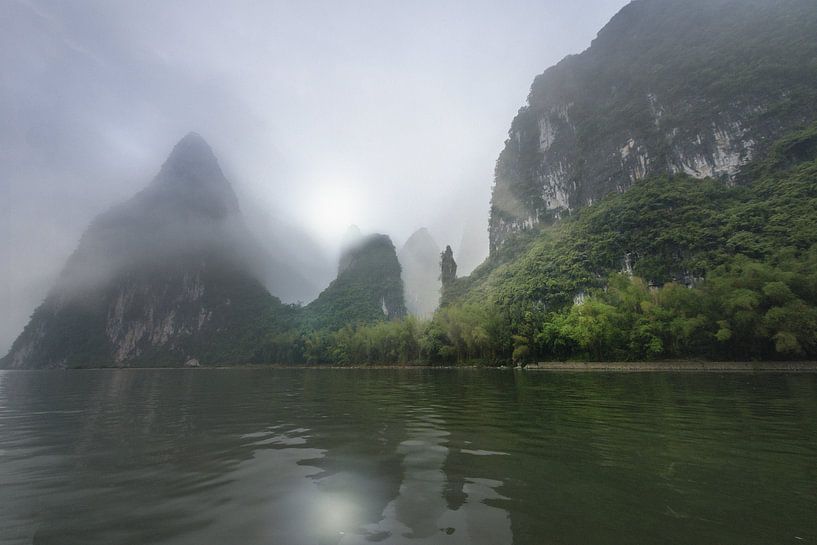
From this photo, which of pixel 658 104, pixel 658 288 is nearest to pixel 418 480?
pixel 658 288

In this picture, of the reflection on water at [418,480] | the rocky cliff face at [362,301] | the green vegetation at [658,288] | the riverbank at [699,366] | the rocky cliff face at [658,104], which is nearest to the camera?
the reflection on water at [418,480]

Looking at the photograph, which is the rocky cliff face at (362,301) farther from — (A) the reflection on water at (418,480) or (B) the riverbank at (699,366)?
(A) the reflection on water at (418,480)

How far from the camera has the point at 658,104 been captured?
12681cm

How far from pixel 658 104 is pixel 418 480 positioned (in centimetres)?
15946

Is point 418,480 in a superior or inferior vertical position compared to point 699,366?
superior

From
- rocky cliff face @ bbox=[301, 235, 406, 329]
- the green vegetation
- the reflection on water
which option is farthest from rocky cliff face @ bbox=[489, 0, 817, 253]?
the reflection on water

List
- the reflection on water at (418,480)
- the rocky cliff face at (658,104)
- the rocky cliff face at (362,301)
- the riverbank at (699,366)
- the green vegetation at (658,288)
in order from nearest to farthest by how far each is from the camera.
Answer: the reflection on water at (418,480) < the riverbank at (699,366) < the green vegetation at (658,288) < the rocky cliff face at (658,104) < the rocky cliff face at (362,301)

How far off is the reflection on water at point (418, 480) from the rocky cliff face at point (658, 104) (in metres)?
123

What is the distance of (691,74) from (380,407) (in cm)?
15881

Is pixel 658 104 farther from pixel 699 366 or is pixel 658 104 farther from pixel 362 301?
pixel 362 301

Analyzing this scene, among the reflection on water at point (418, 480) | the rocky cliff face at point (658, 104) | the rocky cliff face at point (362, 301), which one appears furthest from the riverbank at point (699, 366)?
the rocky cliff face at point (362, 301)

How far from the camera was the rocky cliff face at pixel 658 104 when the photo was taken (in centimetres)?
10256

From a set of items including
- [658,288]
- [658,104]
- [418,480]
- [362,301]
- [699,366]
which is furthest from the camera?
[362,301]

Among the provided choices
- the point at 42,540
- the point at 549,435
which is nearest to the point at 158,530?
the point at 42,540
